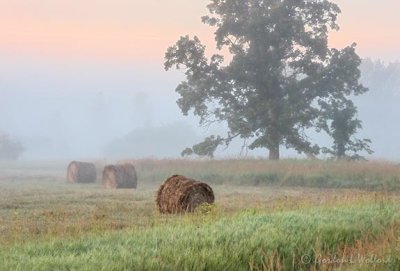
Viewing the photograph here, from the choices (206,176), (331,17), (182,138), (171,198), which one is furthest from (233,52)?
(182,138)

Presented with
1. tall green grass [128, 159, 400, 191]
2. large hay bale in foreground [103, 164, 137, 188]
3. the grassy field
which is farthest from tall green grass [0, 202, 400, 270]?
large hay bale in foreground [103, 164, 137, 188]

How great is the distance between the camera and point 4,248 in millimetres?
9289

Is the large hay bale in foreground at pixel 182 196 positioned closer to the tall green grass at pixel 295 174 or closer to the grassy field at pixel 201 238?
the grassy field at pixel 201 238

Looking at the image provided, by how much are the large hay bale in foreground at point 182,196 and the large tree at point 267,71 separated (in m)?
21.1

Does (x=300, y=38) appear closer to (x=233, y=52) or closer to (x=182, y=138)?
(x=233, y=52)

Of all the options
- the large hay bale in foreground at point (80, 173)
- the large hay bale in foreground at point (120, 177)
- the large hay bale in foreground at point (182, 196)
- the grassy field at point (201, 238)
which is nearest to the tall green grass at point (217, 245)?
the grassy field at point (201, 238)

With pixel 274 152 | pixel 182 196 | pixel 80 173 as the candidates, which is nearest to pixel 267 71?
pixel 274 152

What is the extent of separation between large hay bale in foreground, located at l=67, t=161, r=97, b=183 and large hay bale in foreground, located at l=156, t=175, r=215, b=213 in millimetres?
17654

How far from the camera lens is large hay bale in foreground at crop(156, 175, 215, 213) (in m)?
15.9

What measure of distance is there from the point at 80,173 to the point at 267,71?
45.5 ft

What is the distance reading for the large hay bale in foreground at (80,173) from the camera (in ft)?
109

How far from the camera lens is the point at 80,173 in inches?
1310

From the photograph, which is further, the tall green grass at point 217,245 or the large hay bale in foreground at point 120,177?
the large hay bale in foreground at point 120,177

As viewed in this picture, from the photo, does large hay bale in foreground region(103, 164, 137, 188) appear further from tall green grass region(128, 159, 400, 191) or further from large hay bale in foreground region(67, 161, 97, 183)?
large hay bale in foreground region(67, 161, 97, 183)
